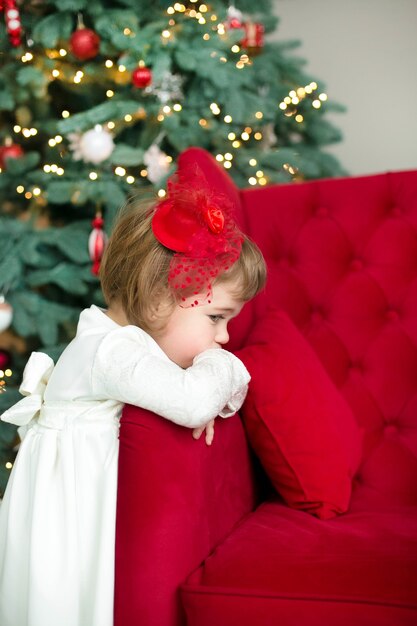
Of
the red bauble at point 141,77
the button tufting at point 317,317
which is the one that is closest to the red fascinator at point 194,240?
the button tufting at point 317,317

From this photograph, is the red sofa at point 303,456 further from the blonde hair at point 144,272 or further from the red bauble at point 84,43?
the red bauble at point 84,43

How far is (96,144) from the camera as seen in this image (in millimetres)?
3041

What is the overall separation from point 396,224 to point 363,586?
1.12 metres

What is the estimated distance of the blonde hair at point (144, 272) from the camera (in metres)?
1.69

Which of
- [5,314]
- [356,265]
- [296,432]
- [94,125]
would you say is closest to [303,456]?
[296,432]

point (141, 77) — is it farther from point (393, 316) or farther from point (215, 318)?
point (215, 318)

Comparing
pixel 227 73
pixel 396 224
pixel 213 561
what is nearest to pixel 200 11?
pixel 227 73

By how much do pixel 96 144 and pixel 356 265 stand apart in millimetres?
1211

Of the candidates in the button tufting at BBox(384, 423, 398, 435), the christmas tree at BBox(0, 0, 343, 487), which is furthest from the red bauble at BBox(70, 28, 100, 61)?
the button tufting at BBox(384, 423, 398, 435)

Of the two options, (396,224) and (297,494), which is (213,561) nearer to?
(297,494)

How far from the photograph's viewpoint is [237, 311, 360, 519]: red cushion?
186 cm

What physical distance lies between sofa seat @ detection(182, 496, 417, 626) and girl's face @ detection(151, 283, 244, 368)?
39cm

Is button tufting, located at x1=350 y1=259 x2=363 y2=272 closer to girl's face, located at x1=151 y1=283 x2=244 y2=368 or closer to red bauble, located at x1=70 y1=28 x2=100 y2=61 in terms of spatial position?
girl's face, located at x1=151 y1=283 x2=244 y2=368

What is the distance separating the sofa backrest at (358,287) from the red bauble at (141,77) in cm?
93
